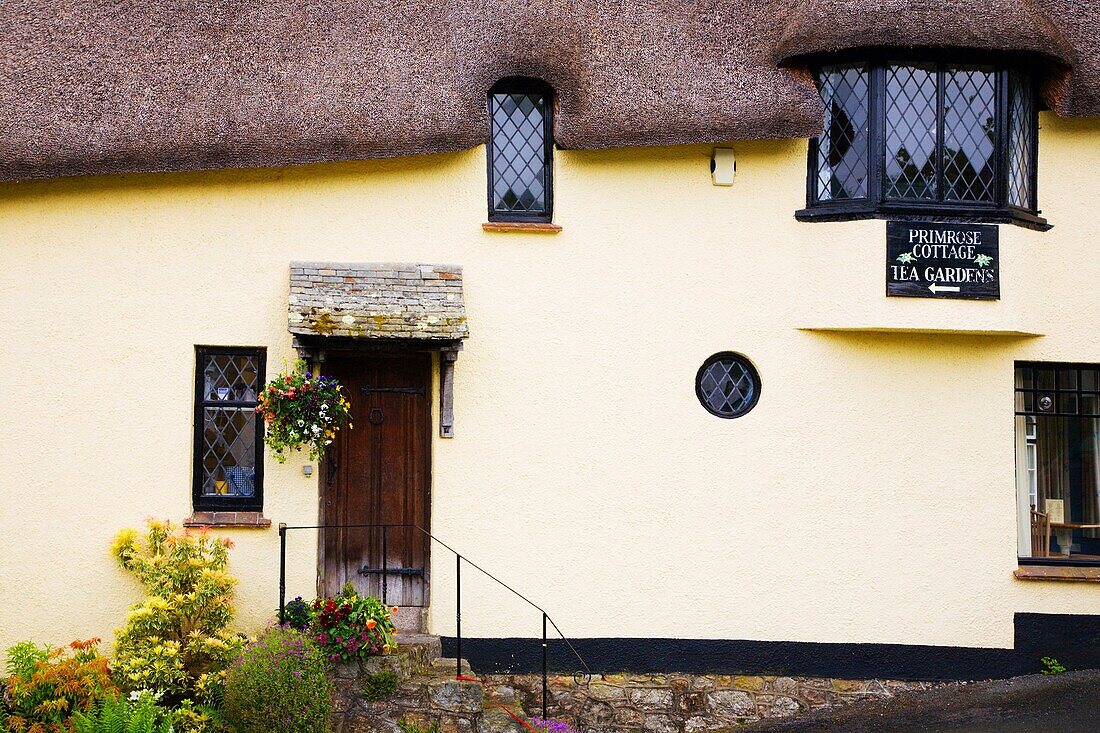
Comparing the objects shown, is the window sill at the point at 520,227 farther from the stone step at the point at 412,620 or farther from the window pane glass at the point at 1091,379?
the window pane glass at the point at 1091,379

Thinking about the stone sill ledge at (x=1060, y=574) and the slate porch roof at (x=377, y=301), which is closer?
the slate porch roof at (x=377, y=301)

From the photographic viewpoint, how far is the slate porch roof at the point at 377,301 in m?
8.40

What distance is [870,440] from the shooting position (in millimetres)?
9156

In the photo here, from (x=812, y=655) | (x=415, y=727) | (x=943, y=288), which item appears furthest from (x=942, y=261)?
(x=415, y=727)

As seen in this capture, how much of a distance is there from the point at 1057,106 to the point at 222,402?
24.1 feet

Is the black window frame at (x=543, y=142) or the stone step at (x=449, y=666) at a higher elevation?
the black window frame at (x=543, y=142)

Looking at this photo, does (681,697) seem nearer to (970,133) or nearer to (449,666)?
(449,666)

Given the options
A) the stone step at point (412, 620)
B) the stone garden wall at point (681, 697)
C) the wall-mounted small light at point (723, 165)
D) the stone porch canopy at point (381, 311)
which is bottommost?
the stone garden wall at point (681, 697)

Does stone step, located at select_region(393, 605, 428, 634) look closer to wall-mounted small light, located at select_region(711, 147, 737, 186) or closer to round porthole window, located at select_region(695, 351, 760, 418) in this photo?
round porthole window, located at select_region(695, 351, 760, 418)

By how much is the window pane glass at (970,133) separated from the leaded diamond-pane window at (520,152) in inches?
130

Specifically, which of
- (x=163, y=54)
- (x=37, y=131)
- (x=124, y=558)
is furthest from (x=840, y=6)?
(x=124, y=558)

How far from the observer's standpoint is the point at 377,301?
8.59m

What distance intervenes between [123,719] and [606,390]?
14.3 feet

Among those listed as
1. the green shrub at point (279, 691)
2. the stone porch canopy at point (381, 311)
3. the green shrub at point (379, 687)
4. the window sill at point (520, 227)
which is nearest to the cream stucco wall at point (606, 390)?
the window sill at point (520, 227)
